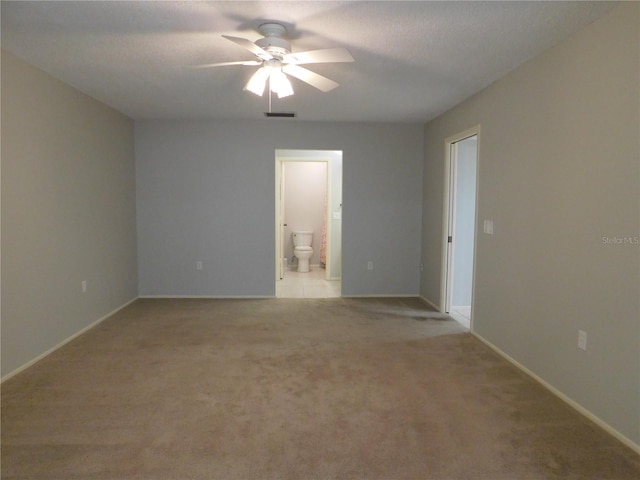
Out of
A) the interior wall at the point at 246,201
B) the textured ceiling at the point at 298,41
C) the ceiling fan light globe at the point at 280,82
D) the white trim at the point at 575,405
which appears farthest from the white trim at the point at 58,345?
the white trim at the point at 575,405

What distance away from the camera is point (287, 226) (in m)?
7.94

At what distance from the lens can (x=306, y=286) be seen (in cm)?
616

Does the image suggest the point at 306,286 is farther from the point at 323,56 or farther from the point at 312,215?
the point at 323,56

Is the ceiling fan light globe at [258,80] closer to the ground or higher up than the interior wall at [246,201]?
higher up

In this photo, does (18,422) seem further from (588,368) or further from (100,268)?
(588,368)

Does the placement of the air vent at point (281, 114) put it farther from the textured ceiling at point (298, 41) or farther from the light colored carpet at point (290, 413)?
the light colored carpet at point (290, 413)

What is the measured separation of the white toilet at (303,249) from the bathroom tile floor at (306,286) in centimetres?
15

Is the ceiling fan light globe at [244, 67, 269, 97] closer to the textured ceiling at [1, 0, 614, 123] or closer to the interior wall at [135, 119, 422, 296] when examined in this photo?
the textured ceiling at [1, 0, 614, 123]

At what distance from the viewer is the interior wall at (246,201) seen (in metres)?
5.17

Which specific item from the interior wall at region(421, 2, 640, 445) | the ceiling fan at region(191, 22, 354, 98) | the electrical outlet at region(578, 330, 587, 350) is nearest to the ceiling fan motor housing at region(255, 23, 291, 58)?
the ceiling fan at region(191, 22, 354, 98)

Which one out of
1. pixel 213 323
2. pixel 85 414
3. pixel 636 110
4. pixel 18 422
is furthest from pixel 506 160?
pixel 18 422

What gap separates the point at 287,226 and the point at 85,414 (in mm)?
5767

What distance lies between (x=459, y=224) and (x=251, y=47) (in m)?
3.35

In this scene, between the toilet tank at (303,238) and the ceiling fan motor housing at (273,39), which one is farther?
the toilet tank at (303,238)
